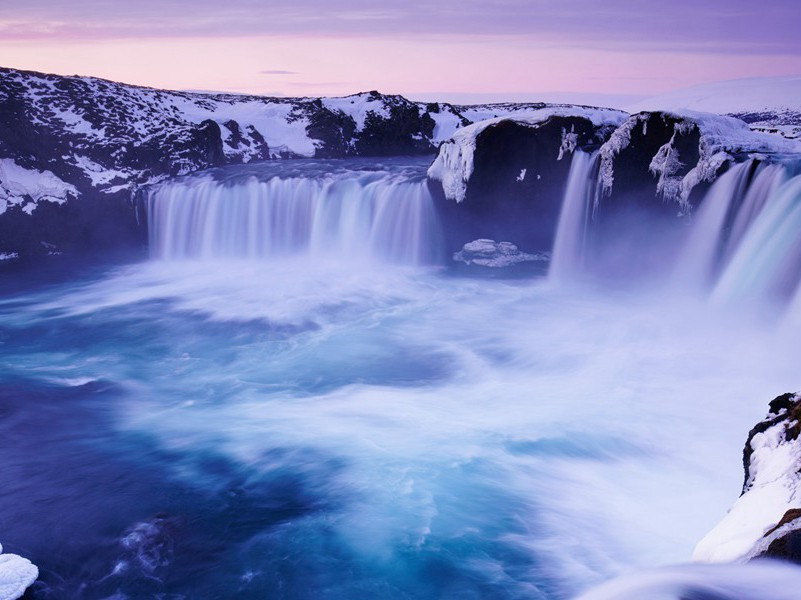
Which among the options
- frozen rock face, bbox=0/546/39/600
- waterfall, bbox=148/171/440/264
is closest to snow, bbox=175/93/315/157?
waterfall, bbox=148/171/440/264

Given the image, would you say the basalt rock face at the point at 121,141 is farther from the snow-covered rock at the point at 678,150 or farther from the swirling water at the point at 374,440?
the snow-covered rock at the point at 678,150

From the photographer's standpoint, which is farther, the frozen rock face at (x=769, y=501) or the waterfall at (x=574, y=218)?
the waterfall at (x=574, y=218)

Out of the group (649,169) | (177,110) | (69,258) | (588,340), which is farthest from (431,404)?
(177,110)

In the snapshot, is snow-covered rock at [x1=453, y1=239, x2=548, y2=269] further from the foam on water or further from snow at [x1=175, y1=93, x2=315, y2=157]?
snow at [x1=175, y1=93, x2=315, y2=157]

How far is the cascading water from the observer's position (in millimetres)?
18406

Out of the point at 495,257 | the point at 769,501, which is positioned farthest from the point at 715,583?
the point at 495,257

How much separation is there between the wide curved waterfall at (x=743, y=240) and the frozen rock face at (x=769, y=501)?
750 cm

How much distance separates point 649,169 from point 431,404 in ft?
27.0

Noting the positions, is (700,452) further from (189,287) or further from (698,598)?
(189,287)

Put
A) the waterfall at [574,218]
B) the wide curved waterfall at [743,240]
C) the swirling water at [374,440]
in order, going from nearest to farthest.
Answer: the swirling water at [374,440] → the wide curved waterfall at [743,240] → the waterfall at [574,218]

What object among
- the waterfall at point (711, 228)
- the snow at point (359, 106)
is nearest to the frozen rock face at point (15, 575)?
the waterfall at point (711, 228)

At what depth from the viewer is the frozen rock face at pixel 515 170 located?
16297mm

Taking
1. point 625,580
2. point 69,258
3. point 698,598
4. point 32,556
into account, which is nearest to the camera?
point 698,598

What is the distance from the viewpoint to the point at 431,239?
18344 millimetres
